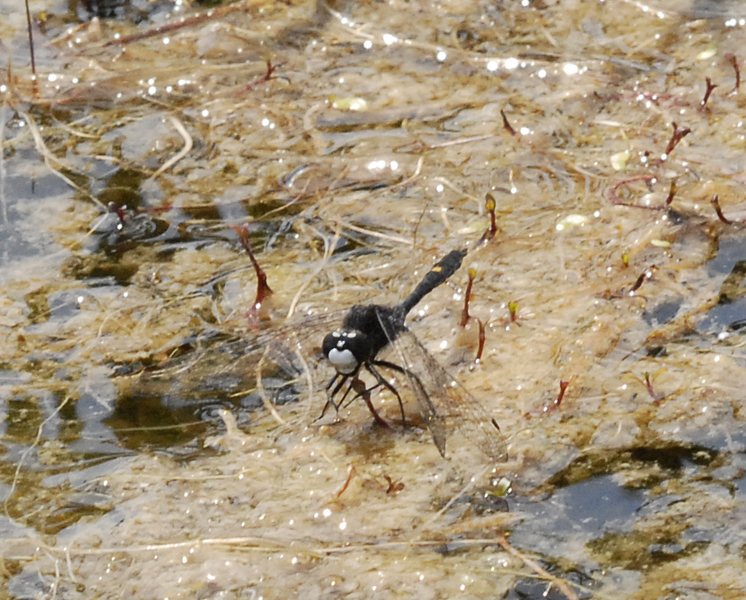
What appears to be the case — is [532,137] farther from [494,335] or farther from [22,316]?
[22,316]

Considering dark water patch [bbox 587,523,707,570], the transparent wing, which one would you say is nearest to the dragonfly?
the transparent wing

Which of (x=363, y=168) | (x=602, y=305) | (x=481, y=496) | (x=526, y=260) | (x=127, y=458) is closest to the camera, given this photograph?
(x=481, y=496)

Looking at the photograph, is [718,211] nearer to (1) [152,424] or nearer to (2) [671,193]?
(2) [671,193]

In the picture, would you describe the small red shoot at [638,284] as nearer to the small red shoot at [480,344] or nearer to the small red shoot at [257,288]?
the small red shoot at [480,344]

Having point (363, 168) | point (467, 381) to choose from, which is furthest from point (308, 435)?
point (363, 168)

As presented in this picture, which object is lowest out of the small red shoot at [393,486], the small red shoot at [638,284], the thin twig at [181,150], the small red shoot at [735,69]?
the small red shoot at [393,486]

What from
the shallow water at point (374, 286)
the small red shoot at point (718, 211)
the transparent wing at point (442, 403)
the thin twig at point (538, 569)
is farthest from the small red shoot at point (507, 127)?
the thin twig at point (538, 569)

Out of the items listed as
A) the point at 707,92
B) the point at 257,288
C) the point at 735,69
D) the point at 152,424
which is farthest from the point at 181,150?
the point at 735,69
